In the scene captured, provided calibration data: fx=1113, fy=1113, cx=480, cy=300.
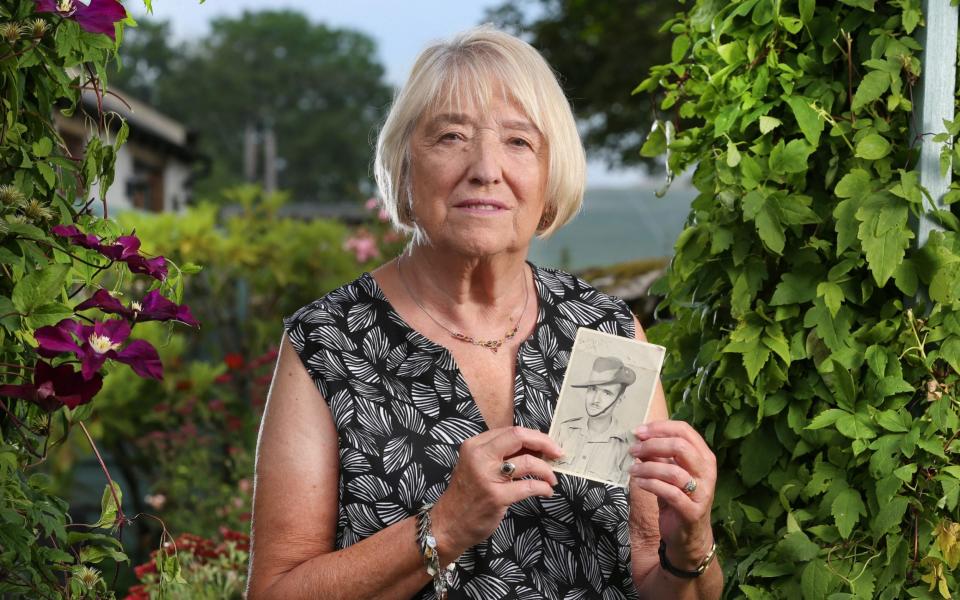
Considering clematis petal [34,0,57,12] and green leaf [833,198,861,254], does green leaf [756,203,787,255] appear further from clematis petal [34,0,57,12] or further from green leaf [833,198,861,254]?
clematis petal [34,0,57,12]

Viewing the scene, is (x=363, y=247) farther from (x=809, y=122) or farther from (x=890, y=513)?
(x=890, y=513)

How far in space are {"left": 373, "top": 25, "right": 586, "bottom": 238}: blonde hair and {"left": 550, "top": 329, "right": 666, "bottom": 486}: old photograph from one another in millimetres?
506

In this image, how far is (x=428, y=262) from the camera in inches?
97.0

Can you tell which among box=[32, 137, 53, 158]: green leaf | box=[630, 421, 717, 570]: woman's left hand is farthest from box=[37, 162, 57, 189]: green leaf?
box=[630, 421, 717, 570]: woman's left hand

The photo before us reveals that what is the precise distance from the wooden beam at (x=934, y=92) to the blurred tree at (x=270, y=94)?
64.2 metres

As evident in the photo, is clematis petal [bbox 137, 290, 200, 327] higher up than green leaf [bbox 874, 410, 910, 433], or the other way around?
clematis petal [bbox 137, 290, 200, 327]

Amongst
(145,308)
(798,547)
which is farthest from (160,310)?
(798,547)

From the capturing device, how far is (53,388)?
1737mm

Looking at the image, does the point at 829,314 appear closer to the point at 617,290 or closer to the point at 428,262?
the point at 428,262

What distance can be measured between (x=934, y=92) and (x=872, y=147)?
0.19m

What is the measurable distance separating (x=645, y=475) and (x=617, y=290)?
4530 mm

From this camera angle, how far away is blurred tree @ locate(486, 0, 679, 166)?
62.6ft

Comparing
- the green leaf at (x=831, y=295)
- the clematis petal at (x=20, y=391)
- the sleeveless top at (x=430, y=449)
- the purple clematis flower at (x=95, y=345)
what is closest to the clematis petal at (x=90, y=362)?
the purple clematis flower at (x=95, y=345)

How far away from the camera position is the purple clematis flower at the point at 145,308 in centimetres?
176
